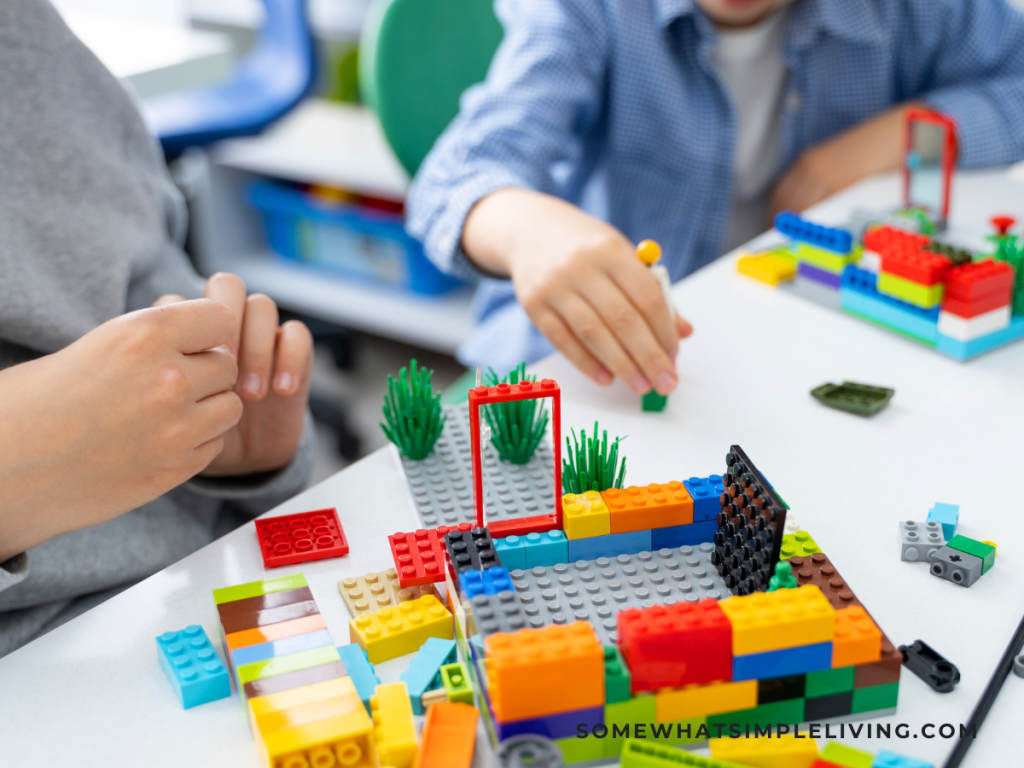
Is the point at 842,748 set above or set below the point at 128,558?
above

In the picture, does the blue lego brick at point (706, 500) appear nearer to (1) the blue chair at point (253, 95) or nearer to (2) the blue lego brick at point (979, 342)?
(2) the blue lego brick at point (979, 342)

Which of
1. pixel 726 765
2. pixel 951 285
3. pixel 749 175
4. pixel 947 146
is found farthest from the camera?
pixel 749 175

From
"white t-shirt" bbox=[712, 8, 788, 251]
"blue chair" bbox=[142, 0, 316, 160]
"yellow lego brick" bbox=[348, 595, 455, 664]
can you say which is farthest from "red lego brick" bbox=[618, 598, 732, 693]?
"blue chair" bbox=[142, 0, 316, 160]

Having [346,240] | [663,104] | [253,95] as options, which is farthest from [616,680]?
[346,240]

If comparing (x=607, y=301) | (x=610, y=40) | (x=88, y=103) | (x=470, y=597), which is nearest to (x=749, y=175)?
(x=610, y=40)

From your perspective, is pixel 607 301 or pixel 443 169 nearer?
pixel 607 301

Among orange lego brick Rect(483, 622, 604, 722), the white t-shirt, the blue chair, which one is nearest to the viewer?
orange lego brick Rect(483, 622, 604, 722)

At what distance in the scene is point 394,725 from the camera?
39 cm

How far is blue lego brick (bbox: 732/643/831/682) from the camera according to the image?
1.23 feet

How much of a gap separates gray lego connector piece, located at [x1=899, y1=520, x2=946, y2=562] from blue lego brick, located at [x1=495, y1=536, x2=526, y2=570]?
207 mm

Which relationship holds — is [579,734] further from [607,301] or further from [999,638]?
[607,301]

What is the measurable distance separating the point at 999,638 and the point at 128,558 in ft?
1.60

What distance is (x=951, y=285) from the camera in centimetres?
69

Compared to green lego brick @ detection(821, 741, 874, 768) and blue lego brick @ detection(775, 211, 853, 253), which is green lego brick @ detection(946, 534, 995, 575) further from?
blue lego brick @ detection(775, 211, 853, 253)
